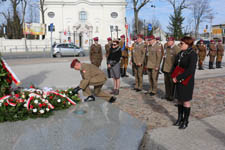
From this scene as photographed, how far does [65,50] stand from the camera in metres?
24.7

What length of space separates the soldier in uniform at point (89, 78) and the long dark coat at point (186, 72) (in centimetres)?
208

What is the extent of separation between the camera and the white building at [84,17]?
52188 millimetres

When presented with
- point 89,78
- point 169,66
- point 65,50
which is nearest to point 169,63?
point 169,66

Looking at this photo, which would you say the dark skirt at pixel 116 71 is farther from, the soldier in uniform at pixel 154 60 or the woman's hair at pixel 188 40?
the woman's hair at pixel 188 40

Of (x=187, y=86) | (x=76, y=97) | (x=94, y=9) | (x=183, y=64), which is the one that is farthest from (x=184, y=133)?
(x=94, y=9)

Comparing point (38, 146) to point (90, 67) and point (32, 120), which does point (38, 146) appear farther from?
point (90, 67)

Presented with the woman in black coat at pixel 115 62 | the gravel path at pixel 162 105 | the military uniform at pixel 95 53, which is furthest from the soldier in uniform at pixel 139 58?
the military uniform at pixel 95 53

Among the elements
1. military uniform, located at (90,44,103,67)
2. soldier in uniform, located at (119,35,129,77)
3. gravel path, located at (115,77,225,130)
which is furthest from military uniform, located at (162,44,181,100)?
soldier in uniform, located at (119,35,129,77)

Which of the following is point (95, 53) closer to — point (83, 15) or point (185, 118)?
point (185, 118)

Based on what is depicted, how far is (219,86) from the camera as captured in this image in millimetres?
8594

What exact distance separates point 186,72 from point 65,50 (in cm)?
2154

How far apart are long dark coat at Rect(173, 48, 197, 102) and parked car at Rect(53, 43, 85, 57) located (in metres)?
21.0

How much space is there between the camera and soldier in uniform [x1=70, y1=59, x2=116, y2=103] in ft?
17.4

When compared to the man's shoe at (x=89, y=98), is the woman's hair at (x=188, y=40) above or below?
above
